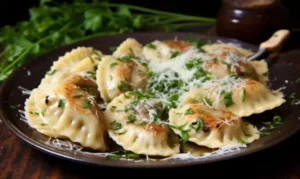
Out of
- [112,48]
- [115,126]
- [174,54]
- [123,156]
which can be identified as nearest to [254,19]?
[174,54]

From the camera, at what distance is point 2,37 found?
2988mm

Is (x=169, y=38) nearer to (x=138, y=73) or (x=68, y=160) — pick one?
(x=138, y=73)

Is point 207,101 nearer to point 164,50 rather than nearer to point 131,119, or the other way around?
point 131,119

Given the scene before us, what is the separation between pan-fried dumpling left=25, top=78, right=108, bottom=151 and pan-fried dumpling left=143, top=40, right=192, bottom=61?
52 centimetres

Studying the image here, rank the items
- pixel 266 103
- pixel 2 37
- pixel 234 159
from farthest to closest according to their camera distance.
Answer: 1. pixel 2 37
2. pixel 266 103
3. pixel 234 159

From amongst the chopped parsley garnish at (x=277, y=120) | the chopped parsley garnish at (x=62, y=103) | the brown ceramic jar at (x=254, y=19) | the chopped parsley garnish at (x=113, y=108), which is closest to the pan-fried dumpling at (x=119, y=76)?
the chopped parsley garnish at (x=113, y=108)

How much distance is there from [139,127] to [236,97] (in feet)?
1.30

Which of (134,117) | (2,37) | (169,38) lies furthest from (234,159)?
(2,37)

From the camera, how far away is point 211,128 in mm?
1857

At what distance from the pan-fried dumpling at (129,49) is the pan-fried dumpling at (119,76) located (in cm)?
14

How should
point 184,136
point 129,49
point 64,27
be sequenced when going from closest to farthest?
point 184,136
point 129,49
point 64,27

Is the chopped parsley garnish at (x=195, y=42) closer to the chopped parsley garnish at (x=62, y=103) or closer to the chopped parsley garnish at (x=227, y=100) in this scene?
the chopped parsley garnish at (x=227, y=100)

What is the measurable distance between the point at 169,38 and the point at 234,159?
1.17 meters

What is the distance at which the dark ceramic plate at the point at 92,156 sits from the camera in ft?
5.64
